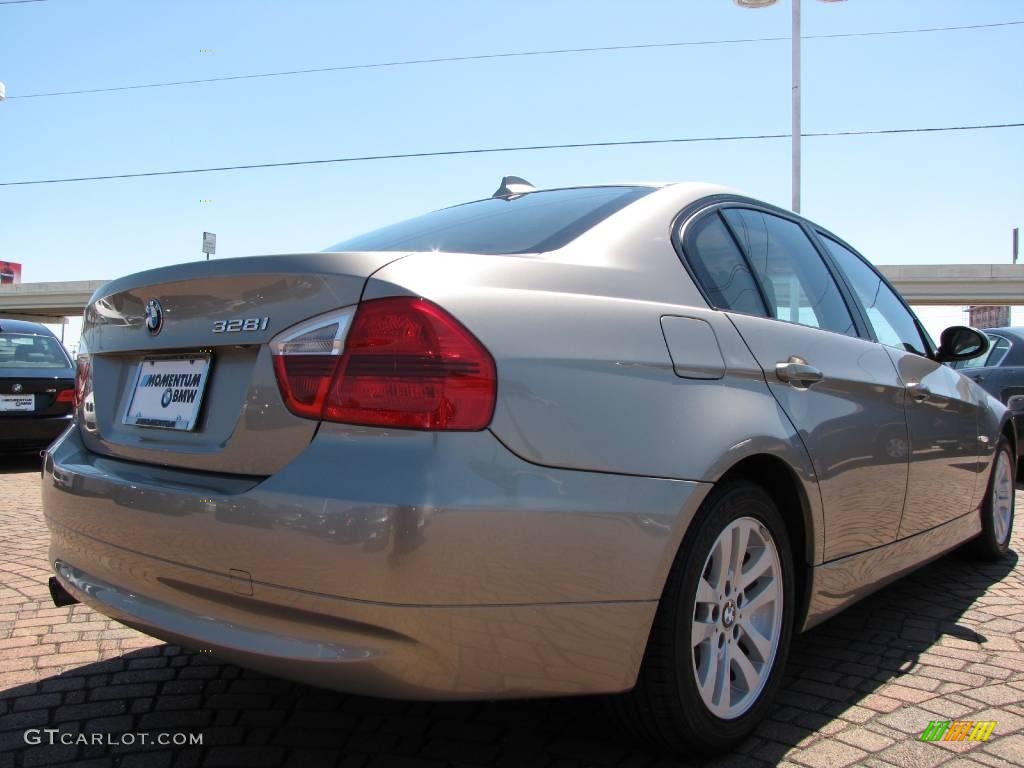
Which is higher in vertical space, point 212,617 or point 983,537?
point 212,617

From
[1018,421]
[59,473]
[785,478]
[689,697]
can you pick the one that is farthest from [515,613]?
[1018,421]

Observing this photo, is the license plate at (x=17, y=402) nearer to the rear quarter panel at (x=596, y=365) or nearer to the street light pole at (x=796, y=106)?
the rear quarter panel at (x=596, y=365)

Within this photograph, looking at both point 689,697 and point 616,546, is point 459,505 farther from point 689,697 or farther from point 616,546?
point 689,697

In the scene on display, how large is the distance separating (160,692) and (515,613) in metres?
1.50

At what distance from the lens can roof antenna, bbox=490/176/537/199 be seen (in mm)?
3244

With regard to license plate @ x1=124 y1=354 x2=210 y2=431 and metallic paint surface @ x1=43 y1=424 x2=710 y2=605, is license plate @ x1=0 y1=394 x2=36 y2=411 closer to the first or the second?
license plate @ x1=124 y1=354 x2=210 y2=431

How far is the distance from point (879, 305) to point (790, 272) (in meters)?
0.92

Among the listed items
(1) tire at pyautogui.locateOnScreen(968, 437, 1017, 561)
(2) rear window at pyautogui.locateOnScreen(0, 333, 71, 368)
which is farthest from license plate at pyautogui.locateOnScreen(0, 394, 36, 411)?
(1) tire at pyautogui.locateOnScreen(968, 437, 1017, 561)

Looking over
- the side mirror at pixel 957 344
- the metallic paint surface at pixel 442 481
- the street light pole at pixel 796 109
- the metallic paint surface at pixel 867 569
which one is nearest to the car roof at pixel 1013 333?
the side mirror at pixel 957 344

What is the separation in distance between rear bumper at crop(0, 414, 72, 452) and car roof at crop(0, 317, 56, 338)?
3.53 ft

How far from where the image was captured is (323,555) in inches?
68.0

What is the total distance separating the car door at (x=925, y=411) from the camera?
330 centimetres

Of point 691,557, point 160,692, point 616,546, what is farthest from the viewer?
point 160,692

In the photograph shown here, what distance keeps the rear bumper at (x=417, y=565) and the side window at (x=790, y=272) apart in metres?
1.05
